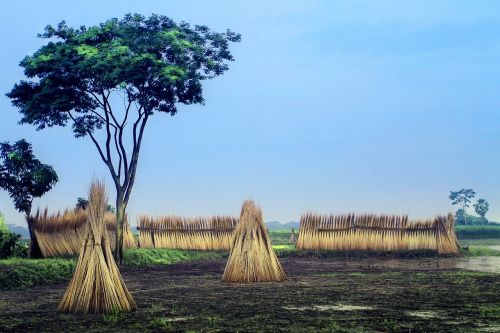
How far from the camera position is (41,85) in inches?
907

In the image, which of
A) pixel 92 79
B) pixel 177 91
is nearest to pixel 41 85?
pixel 92 79

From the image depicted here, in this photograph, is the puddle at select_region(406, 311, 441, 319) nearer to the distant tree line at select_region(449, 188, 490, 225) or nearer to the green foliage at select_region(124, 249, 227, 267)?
the green foliage at select_region(124, 249, 227, 267)

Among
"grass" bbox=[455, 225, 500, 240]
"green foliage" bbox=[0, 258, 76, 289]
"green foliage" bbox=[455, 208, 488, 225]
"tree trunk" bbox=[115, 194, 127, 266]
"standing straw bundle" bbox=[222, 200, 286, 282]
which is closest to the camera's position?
"standing straw bundle" bbox=[222, 200, 286, 282]

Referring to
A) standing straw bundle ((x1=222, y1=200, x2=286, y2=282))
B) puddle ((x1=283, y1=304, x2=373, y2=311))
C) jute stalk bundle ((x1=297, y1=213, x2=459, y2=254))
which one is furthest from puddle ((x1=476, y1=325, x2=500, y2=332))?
jute stalk bundle ((x1=297, y1=213, x2=459, y2=254))

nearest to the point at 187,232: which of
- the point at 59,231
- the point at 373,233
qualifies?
the point at 373,233

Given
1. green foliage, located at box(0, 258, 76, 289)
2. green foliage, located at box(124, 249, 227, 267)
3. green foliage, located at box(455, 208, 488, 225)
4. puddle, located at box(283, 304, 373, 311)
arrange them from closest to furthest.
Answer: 1. puddle, located at box(283, 304, 373, 311)
2. green foliage, located at box(0, 258, 76, 289)
3. green foliage, located at box(124, 249, 227, 267)
4. green foliage, located at box(455, 208, 488, 225)

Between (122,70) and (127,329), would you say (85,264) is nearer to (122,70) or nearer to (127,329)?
(127,329)

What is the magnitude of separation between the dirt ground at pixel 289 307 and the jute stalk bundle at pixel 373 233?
40.7 feet

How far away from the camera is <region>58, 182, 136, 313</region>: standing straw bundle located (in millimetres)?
9969

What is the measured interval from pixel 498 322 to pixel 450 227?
20378 millimetres

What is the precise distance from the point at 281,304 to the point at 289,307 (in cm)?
38

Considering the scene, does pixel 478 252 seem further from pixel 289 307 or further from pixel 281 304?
pixel 289 307

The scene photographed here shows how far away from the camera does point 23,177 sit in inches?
870

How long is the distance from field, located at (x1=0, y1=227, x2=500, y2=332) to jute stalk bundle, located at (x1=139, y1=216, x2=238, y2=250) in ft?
37.9
